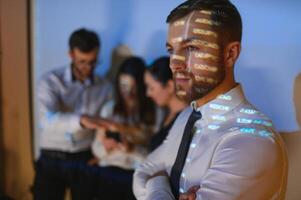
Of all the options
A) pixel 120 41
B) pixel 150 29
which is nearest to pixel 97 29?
pixel 120 41

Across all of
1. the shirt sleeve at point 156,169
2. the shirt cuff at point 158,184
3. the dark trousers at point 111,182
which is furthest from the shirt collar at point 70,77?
the shirt cuff at point 158,184

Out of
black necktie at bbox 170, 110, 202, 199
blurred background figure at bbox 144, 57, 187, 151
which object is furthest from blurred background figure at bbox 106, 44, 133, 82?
black necktie at bbox 170, 110, 202, 199

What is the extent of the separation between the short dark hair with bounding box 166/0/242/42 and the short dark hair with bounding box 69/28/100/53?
987 millimetres

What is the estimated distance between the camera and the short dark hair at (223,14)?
945 mm

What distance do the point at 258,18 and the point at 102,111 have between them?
112 centimetres

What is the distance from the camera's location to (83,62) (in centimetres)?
195

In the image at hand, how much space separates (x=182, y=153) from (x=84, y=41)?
1.03m

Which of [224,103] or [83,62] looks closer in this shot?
[224,103]

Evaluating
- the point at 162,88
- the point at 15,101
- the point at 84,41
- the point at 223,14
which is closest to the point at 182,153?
the point at 223,14

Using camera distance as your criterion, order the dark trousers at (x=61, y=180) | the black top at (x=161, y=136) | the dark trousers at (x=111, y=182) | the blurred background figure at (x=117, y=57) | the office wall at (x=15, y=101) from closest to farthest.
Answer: the black top at (x=161, y=136), the dark trousers at (x=111, y=182), the dark trousers at (x=61, y=180), the blurred background figure at (x=117, y=57), the office wall at (x=15, y=101)

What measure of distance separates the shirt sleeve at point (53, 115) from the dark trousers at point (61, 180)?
17 centimetres

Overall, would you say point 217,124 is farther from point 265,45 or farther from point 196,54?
point 265,45

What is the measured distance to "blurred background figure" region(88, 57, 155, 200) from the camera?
1833 mm

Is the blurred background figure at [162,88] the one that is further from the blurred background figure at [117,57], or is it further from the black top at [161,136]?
the blurred background figure at [117,57]
